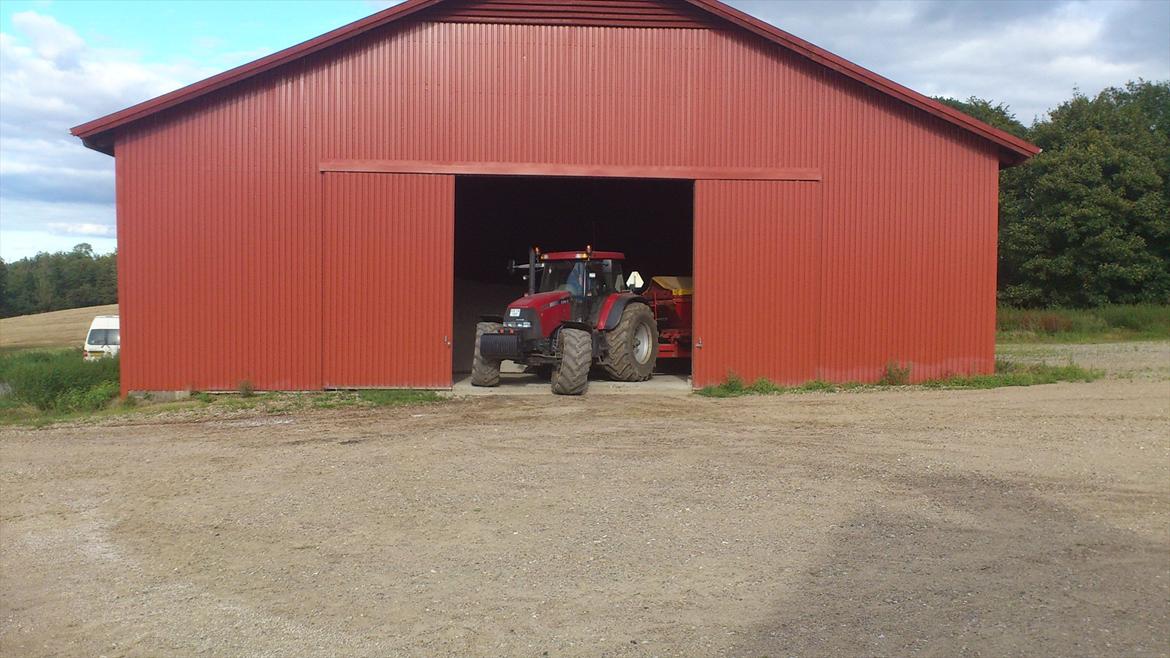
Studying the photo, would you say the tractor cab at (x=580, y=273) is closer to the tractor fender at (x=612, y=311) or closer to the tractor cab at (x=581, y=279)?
the tractor cab at (x=581, y=279)

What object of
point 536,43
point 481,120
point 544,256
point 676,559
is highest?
point 536,43

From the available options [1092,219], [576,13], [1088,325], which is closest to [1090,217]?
[1092,219]

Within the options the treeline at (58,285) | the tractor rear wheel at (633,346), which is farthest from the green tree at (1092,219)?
the treeline at (58,285)

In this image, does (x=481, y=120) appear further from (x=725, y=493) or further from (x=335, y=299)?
(x=725, y=493)

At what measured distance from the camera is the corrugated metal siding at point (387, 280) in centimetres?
1562

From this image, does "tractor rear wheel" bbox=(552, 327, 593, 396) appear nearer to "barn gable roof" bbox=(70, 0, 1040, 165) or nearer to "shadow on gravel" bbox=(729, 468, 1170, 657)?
"barn gable roof" bbox=(70, 0, 1040, 165)

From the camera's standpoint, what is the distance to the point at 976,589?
19.1 feet

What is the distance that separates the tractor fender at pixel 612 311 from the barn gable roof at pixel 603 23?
4.45 meters

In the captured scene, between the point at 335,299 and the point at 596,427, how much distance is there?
5623 millimetres

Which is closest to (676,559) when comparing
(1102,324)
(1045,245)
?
(1102,324)

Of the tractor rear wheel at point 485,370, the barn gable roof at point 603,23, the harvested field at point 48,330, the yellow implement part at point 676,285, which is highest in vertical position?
the barn gable roof at point 603,23

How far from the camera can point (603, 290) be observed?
16891 mm

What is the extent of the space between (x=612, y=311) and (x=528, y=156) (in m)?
2.86

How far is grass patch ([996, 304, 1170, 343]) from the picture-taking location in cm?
3319
